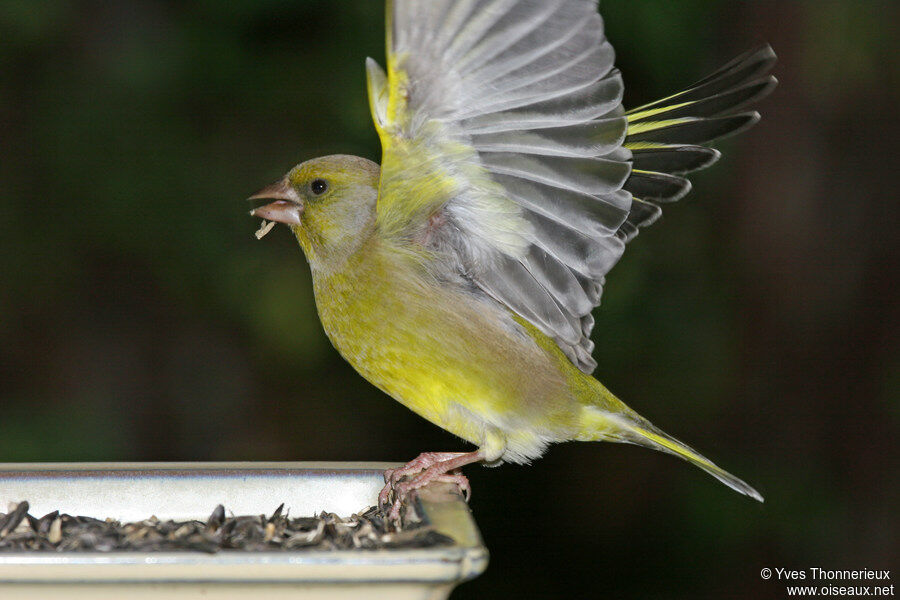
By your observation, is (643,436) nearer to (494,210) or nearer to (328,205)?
(494,210)

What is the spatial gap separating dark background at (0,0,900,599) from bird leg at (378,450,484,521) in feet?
6.48

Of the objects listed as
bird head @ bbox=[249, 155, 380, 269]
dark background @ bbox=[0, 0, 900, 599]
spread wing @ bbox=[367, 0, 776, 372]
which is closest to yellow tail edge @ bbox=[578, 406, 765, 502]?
spread wing @ bbox=[367, 0, 776, 372]

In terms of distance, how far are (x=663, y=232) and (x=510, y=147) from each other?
8.87ft

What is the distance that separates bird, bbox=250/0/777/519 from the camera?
85.5 inches

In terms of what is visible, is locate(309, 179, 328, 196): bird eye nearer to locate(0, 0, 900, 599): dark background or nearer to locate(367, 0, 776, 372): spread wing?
locate(367, 0, 776, 372): spread wing

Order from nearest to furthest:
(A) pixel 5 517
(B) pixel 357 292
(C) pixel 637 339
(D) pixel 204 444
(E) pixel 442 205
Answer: (A) pixel 5 517
(E) pixel 442 205
(B) pixel 357 292
(C) pixel 637 339
(D) pixel 204 444

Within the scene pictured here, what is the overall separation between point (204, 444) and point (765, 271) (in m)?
2.97

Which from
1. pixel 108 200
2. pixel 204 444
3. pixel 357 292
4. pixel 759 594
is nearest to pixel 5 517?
pixel 357 292

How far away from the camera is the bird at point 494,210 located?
2172 mm

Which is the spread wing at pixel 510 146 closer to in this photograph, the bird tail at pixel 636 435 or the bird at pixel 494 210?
the bird at pixel 494 210

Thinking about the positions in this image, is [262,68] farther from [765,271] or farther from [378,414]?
[765,271]

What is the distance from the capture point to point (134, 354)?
18.4 feet

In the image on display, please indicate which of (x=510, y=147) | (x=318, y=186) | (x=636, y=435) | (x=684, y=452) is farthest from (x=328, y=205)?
(x=684, y=452)

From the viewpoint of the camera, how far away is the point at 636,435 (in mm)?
2969
